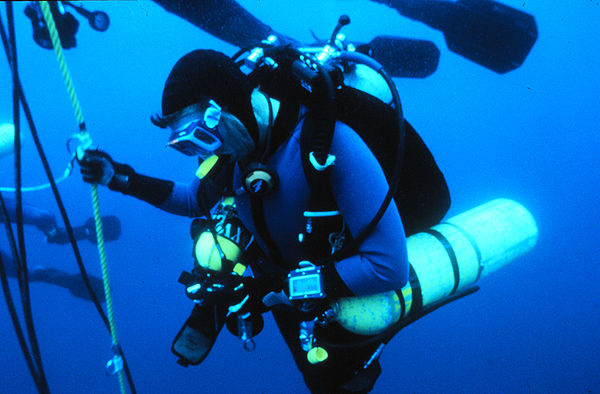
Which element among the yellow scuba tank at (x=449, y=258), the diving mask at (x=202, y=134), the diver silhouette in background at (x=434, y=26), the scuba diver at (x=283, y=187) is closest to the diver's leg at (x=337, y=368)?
the scuba diver at (x=283, y=187)

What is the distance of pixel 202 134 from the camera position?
1.34m

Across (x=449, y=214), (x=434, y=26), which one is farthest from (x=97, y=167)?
(x=449, y=214)

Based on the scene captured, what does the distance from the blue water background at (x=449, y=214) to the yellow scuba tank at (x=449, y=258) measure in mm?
7031

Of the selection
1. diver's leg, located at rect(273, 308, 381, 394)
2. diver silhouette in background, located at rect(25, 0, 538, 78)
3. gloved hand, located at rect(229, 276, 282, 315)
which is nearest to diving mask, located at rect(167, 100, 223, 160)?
gloved hand, located at rect(229, 276, 282, 315)

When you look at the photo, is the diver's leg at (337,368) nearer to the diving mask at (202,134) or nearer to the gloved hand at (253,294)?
the gloved hand at (253,294)

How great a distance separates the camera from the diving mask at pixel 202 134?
1325mm

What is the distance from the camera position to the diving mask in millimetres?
1325

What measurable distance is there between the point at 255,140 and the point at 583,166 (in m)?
25.1

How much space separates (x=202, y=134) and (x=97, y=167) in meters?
0.80

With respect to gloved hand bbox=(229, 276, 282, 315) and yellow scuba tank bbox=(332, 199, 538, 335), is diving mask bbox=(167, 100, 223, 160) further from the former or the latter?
yellow scuba tank bbox=(332, 199, 538, 335)

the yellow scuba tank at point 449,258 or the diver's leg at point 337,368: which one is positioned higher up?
the yellow scuba tank at point 449,258

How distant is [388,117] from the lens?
1.62m

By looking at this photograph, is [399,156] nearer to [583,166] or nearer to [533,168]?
[533,168]

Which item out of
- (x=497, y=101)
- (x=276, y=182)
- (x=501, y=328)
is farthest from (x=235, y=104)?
(x=497, y=101)
